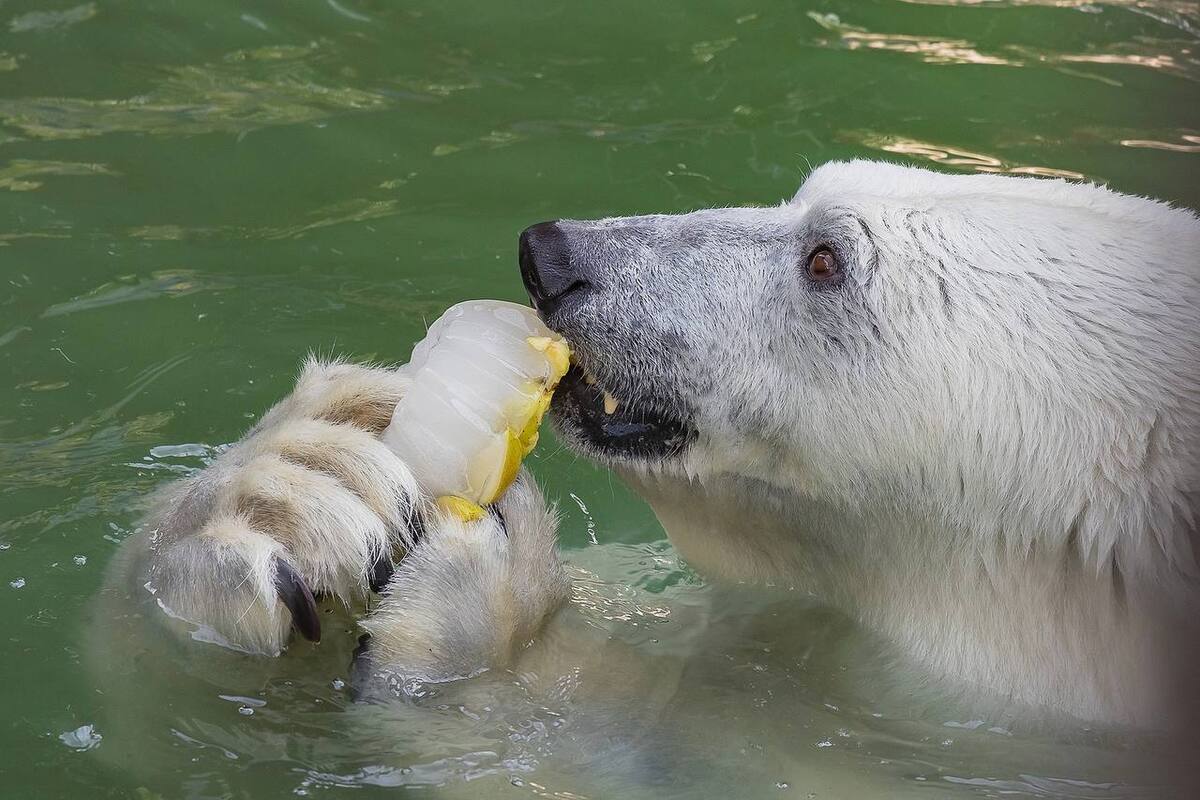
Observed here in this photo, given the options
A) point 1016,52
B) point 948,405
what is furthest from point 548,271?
point 1016,52

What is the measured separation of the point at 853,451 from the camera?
310 centimetres

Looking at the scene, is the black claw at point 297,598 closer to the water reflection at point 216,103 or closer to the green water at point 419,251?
the green water at point 419,251

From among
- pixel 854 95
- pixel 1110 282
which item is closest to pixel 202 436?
pixel 1110 282

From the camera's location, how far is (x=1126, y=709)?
2980mm

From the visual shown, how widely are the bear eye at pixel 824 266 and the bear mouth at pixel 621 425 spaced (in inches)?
16.1

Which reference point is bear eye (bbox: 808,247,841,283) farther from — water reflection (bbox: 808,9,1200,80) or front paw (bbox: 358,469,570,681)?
water reflection (bbox: 808,9,1200,80)

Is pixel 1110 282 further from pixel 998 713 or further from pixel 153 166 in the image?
pixel 153 166

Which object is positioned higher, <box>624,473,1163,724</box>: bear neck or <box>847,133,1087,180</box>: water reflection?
<box>847,133,1087,180</box>: water reflection

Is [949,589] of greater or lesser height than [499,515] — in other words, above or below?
below

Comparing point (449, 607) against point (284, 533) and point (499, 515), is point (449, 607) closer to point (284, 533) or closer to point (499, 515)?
point (499, 515)

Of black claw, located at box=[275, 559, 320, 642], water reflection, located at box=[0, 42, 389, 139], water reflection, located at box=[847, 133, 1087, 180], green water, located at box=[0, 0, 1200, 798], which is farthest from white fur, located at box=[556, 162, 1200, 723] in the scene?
water reflection, located at box=[0, 42, 389, 139]

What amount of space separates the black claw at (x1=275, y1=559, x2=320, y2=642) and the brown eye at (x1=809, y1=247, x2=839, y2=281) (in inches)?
48.4

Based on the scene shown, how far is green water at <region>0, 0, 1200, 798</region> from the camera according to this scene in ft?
10.1

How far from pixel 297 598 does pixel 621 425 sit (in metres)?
0.79
